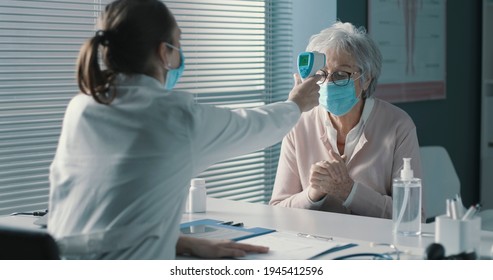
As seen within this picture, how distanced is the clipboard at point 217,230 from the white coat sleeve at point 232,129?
1.02 ft

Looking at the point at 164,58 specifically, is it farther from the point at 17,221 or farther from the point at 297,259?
the point at 17,221

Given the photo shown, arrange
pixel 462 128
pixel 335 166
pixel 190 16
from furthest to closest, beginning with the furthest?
pixel 462 128 < pixel 190 16 < pixel 335 166

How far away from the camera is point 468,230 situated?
74.4 inches

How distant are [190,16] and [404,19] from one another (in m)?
1.54

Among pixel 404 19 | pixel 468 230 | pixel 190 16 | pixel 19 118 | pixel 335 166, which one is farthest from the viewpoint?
pixel 404 19

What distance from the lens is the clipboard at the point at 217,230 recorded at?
7.45 ft

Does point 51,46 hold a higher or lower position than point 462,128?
higher

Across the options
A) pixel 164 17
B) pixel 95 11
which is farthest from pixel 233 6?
pixel 164 17

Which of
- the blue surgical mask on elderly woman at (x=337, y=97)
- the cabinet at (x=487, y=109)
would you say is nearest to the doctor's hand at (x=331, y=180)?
the blue surgical mask on elderly woman at (x=337, y=97)

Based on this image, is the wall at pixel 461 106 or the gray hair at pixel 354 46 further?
the wall at pixel 461 106

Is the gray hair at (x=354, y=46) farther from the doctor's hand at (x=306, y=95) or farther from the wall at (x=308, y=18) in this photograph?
the wall at (x=308, y=18)

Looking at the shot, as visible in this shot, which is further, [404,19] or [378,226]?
[404,19]

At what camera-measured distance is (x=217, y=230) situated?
7.77 feet

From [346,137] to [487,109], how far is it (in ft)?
9.11
